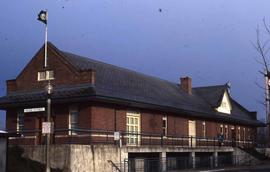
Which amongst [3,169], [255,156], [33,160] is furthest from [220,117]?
[3,169]

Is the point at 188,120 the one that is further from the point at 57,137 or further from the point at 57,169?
the point at 57,169

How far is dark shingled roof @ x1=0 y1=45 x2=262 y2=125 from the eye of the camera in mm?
35844

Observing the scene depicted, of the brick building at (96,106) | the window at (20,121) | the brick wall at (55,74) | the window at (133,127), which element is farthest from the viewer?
the window at (20,121)

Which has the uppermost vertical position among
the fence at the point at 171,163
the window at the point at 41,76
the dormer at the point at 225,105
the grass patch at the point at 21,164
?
the window at the point at 41,76

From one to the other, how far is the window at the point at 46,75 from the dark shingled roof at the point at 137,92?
1.39 m

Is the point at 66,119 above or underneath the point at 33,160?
above

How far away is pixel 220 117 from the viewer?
5200 cm

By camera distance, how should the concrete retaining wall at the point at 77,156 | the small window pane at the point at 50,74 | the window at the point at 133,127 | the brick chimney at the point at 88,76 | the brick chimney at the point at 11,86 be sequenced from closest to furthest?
1. the concrete retaining wall at the point at 77,156
2. the brick chimney at the point at 88,76
3. the window at the point at 133,127
4. the small window pane at the point at 50,74
5. the brick chimney at the point at 11,86

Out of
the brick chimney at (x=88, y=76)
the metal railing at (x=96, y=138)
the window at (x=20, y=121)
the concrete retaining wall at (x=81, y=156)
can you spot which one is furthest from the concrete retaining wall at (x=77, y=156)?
the window at (x=20, y=121)

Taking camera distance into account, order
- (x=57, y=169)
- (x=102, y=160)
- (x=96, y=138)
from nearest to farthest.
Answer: (x=57, y=169), (x=102, y=160), (x=96, y=138)

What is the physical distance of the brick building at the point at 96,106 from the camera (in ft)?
113

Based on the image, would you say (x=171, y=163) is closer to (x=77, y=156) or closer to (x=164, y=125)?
(x=164, y=125)

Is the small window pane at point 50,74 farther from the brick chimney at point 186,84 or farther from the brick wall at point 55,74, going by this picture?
the brick chimney at point 186,84

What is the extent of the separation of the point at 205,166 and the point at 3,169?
26332 mm
